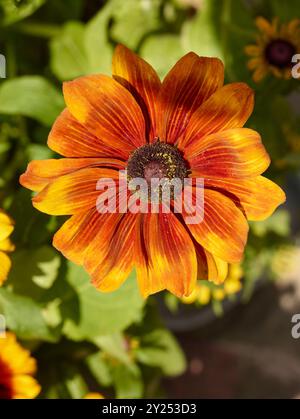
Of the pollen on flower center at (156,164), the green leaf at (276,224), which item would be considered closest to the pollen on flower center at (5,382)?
the pollen on flower center at (156,164)

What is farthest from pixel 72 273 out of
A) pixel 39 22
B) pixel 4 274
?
pixel 39 22

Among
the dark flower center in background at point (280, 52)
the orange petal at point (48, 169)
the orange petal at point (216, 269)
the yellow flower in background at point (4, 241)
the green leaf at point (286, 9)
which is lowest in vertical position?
the orange petal at point (216, 269)

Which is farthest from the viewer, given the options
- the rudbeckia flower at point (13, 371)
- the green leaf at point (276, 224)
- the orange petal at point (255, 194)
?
the green leaf at point (276, 224)

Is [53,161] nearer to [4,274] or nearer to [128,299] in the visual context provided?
[4,274]

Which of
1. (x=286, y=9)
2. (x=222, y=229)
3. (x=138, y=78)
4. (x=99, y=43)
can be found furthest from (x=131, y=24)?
(x=222, y=229)

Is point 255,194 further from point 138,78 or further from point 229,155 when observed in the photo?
point 138,78

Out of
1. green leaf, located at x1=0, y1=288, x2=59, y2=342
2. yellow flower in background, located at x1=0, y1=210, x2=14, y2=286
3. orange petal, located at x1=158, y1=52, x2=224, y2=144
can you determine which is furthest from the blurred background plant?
orange petal, located at x1=158, y1=52, x2=224, y2=144

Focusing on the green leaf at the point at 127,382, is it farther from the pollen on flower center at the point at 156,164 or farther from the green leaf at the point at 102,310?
the pollen on flower center at the point at 156,164
